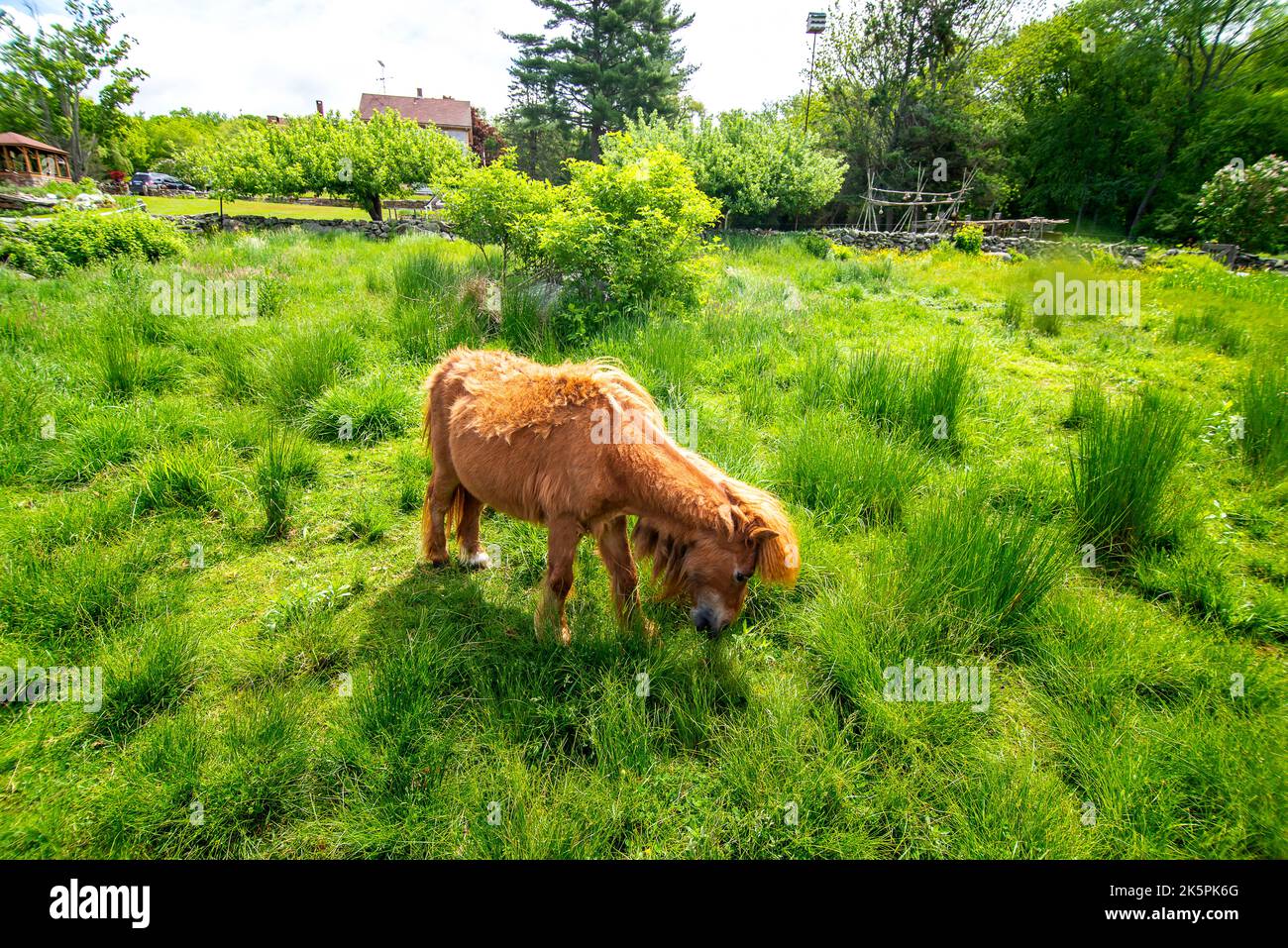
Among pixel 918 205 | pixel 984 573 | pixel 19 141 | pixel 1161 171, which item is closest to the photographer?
pixel 984 573

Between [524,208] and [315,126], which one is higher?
[315,126]

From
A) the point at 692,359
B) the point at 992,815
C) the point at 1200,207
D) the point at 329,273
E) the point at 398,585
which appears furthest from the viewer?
the point at 1200,207

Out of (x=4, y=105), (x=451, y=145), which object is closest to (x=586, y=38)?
(x=451, y=145)

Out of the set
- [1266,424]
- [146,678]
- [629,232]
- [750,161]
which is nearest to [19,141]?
[750,161]

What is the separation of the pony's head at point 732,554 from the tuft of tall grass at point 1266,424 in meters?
4.95

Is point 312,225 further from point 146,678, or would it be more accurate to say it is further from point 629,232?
point 146,678

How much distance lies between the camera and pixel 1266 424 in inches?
185

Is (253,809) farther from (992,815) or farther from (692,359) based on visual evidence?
(692,359)

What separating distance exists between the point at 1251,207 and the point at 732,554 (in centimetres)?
2427

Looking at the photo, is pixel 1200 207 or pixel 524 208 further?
pixel 1200 207

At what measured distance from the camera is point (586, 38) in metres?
31.4

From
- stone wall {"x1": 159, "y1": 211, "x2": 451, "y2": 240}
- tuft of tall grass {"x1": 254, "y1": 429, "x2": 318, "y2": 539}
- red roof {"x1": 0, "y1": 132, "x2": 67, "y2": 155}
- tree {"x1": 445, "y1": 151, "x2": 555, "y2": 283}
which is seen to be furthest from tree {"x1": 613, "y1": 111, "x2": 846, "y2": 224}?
red roof {"x1": 0, "y1": 132, "x2": 67, "y2": 155}

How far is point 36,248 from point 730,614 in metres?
14.4

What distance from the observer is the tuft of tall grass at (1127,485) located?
3762 mm
